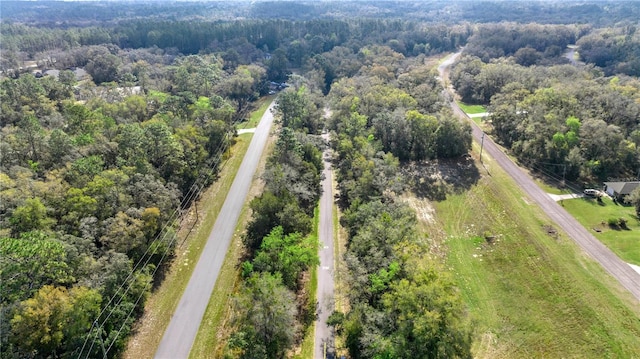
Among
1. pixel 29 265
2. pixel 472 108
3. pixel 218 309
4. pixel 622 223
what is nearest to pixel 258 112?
pixel 472 108

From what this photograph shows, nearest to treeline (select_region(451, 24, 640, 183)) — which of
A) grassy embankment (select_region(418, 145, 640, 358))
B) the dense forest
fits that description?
the dense forest

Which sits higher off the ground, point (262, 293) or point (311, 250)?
point (262, 293)

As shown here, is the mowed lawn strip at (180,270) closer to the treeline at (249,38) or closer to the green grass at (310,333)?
the green grass at (310,333)

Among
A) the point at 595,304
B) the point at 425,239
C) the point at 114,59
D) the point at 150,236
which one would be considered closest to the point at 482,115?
the point at 425,239

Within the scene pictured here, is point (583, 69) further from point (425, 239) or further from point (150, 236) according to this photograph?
point (150, 236)

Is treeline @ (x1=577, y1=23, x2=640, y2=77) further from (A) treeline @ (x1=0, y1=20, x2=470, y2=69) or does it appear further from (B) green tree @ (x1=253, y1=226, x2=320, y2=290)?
(B) green tree @ (x1=253, y1=226, x2=320, y2=290)

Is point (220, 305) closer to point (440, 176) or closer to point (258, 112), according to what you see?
point (440, 176)
